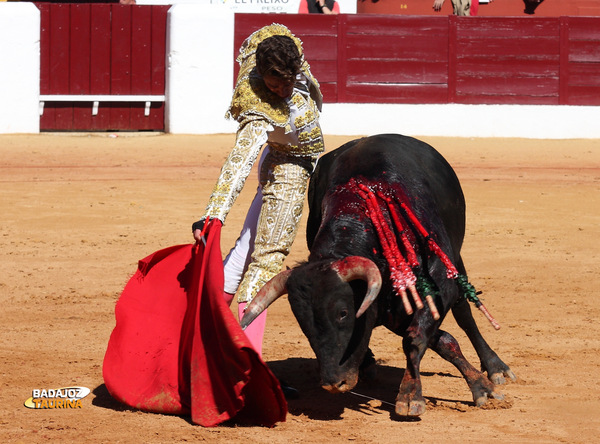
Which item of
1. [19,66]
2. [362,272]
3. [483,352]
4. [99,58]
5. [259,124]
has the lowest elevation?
[483,352]

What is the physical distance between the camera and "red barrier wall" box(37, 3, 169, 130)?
10.6 metres

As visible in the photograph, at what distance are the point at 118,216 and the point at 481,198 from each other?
2610 millimetres

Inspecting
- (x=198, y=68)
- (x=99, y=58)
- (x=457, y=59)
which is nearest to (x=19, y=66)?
(x=99, y=58)

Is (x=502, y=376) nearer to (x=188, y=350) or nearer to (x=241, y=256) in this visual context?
(x=241, y=256)

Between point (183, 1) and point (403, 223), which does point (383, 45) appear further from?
point (403, 223)

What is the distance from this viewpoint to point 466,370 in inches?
130

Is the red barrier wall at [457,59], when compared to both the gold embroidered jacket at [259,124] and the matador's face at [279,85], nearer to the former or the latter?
the gold embroidered jacket at [259,124]

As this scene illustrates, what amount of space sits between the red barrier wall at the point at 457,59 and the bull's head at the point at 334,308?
26.5ft

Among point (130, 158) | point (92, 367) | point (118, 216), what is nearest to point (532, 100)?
point (130, 158)

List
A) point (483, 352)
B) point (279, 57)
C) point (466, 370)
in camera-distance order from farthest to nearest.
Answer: point (483, 352)
point (466, 370)
point (279, 57)

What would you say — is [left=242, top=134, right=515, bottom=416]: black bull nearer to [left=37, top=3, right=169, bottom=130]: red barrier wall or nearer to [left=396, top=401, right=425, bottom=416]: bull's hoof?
[left=396, top=401, right=425, bottom=416]: bull's hoof

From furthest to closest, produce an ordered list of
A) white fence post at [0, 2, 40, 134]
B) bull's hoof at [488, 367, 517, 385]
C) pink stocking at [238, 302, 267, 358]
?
white fence post at [0, 2, 40, 134] < bull's hoof at [488, 367, 517, 385] < pink stocking at [238, 302, 267, 358]

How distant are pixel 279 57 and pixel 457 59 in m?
8.24

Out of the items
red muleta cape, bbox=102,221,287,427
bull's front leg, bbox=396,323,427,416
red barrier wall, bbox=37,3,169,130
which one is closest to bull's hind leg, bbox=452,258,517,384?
bull's front leg, bbox=396,323,427,416
